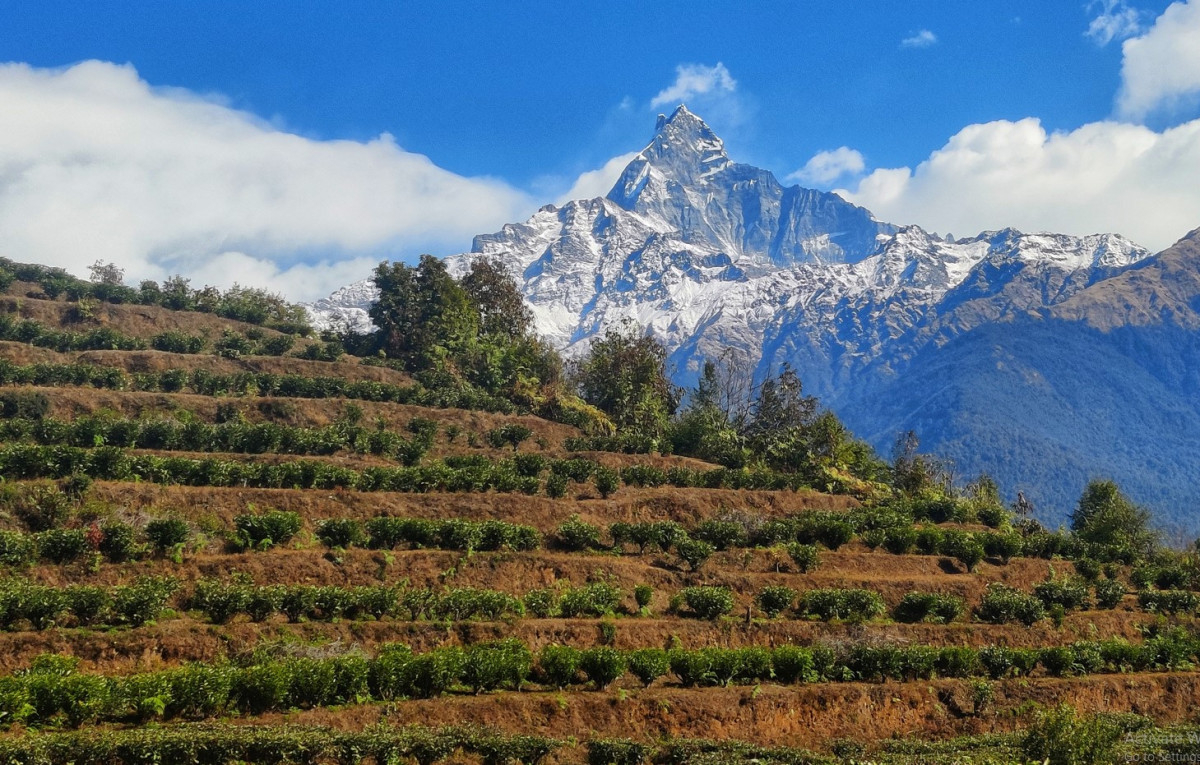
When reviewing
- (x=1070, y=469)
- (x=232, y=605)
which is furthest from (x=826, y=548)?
(x=1070, y=469)

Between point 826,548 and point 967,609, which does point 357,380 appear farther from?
point 967,609

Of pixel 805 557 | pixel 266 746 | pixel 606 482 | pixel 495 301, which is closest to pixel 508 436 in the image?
pixel 606 482

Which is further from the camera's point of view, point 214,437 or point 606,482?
point 606,482

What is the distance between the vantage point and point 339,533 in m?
29.2

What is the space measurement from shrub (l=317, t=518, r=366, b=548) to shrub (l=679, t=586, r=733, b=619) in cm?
1162

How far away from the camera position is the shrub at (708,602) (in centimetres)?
2889

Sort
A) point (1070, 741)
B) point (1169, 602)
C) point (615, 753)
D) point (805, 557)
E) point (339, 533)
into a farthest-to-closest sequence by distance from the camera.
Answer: point (1169, 602)
point (805, 557)
point (339, 533)
point (615, 753)
point (1070, 741)

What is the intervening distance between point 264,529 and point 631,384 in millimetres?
32583

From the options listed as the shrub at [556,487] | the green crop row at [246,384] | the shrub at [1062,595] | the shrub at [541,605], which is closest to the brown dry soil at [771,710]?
the shrub at [541,605]

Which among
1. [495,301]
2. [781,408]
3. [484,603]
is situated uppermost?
[495,301]

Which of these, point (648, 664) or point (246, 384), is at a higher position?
point (246, 384)

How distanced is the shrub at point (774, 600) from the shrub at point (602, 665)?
27.3ft

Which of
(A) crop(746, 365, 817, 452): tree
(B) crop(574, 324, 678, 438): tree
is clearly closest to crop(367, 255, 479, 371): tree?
(B) crop(574, 324, 678, 438): tree

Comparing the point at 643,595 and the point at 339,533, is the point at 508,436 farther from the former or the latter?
the point at 643,595
